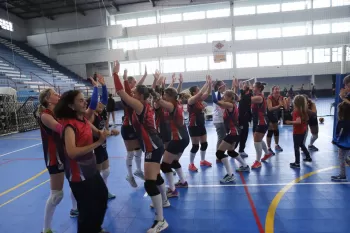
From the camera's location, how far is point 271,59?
88.0ft

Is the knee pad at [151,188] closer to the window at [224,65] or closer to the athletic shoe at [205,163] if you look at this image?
the athletic shoe at [205,163]

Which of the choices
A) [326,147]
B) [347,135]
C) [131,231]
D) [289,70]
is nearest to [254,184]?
[347,135]

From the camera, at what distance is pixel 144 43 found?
28.4 metres

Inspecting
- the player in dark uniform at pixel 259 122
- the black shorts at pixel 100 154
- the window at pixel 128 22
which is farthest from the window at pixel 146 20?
the black shorts at pixel 100 154

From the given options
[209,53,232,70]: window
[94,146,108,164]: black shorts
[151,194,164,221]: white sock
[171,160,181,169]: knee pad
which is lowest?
[151,194,164,221]: white sock

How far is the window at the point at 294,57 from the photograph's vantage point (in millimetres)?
26562

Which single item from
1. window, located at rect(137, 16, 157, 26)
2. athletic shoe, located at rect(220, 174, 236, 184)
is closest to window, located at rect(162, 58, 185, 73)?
window, located at rect(137, 16, 157, 26)

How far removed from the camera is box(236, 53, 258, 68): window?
88.7ft

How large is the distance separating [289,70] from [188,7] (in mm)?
13310

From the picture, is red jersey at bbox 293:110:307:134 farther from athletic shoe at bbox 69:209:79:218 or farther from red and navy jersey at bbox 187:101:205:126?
athletic shoe at bbox 69:209:79:218

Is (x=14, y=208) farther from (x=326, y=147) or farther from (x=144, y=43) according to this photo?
(x=144, y=43)

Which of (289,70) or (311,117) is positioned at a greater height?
(289,70)

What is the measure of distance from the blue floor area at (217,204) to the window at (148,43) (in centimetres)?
2346

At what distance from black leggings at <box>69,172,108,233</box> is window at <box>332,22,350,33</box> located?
30980mm
